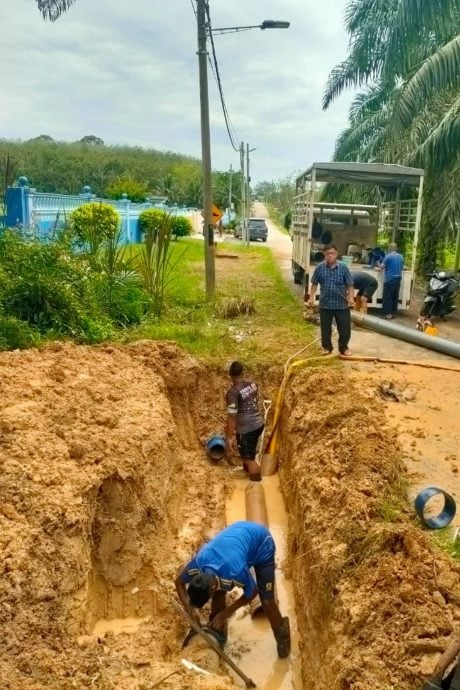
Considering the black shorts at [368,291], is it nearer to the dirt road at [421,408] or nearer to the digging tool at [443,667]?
the dirt road at [421,408]

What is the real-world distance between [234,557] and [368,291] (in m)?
9.57

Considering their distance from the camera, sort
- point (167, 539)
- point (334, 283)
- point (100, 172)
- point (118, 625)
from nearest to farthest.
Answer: point (118, 625)
point (167, 539)
point (334, 283)
point (100, 172)

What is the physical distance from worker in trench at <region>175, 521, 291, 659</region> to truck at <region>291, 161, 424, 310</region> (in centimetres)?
924

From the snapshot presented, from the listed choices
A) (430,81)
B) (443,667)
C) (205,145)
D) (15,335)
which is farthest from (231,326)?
(443,667)

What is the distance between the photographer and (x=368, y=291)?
1325 centimetres

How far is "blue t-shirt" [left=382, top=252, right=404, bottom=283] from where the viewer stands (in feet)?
42.2

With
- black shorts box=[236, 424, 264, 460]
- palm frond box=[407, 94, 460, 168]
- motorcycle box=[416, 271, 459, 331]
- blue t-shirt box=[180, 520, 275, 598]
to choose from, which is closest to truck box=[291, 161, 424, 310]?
motorcycle box=[416, 271, 459, 331]

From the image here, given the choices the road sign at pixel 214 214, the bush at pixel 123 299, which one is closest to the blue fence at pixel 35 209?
the road sign at pixel 214 214

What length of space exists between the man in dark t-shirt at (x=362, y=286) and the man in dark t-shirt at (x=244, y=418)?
18.5ft

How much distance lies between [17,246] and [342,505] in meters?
7.25

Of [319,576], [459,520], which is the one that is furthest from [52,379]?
[459,520]

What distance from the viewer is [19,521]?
4727 millimetres

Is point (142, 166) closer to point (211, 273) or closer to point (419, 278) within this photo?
point (419, 278)

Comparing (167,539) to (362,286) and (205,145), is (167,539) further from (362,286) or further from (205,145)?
(205,145)
